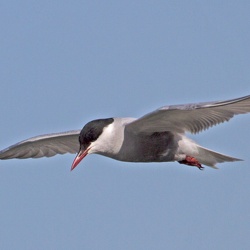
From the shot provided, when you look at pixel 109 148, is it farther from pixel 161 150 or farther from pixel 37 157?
pixel 37 157

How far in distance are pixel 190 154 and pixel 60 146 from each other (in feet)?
8.00

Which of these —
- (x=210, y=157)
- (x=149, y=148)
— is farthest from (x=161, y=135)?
(x=210, y=157)

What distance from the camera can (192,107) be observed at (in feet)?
38.2

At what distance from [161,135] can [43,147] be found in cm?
254

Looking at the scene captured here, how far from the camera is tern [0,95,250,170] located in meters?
12.0

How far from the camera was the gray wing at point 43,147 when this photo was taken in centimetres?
1413

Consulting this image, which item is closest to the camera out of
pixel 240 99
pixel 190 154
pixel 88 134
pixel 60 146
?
pixel 240 99

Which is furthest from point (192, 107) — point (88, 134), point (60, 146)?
point (60, 146)

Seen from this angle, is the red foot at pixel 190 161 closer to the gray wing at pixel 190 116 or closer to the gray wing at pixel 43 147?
the gray wing at pixel 190 116

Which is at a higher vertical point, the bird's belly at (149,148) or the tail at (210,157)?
the bird's belly at (149,148)

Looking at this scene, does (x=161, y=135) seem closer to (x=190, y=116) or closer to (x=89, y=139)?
(x=190, y=116)

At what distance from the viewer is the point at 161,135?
1282 centimetres

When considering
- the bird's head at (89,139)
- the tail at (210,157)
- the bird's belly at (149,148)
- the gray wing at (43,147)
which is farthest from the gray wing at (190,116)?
the gray wing at (43,147)

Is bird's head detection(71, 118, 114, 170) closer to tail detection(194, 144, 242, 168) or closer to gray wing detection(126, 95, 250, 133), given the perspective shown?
gray wing detection(126, 95, 250, 133)
